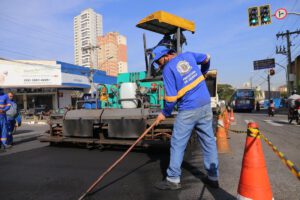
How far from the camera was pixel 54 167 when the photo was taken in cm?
519

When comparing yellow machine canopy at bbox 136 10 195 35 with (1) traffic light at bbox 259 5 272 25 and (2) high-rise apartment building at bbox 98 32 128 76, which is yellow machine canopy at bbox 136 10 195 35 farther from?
(2) high-rise apartment building at bbox 98 32 128 76

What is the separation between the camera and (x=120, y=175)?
4492 mm

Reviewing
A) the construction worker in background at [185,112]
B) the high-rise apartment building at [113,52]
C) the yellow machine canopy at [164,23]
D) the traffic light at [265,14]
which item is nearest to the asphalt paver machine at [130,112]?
the yellow machine canopy at [164,23]

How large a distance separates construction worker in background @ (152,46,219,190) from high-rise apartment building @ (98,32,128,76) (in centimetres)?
4712

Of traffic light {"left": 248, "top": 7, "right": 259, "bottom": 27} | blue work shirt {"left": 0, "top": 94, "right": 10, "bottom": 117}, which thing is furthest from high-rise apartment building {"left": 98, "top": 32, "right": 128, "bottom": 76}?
blue work shirt {"left": 0, "top": 94, "right": 10, "bottom": 117}

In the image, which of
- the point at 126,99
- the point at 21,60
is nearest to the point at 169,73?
the point at 126,99

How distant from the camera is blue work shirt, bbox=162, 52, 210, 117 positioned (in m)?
3.74

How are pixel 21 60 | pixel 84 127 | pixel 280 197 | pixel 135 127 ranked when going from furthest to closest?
1. pixel 21 60
2. pixel 84 127
3. pixel 135 127
4. pixel 280 197

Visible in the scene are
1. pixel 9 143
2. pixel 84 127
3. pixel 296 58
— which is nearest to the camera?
pixel 84 127

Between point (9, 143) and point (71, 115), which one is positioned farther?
point (9, 143)

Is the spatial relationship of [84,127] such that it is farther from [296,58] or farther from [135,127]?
[296,58]

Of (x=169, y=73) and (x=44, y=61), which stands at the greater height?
(x=44, y=61)

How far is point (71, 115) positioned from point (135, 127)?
1839 mm

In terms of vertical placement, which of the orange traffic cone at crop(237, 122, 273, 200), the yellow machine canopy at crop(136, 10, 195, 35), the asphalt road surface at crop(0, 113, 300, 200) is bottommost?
the asphalt road surface at crop(0, 113, 300, 200)
